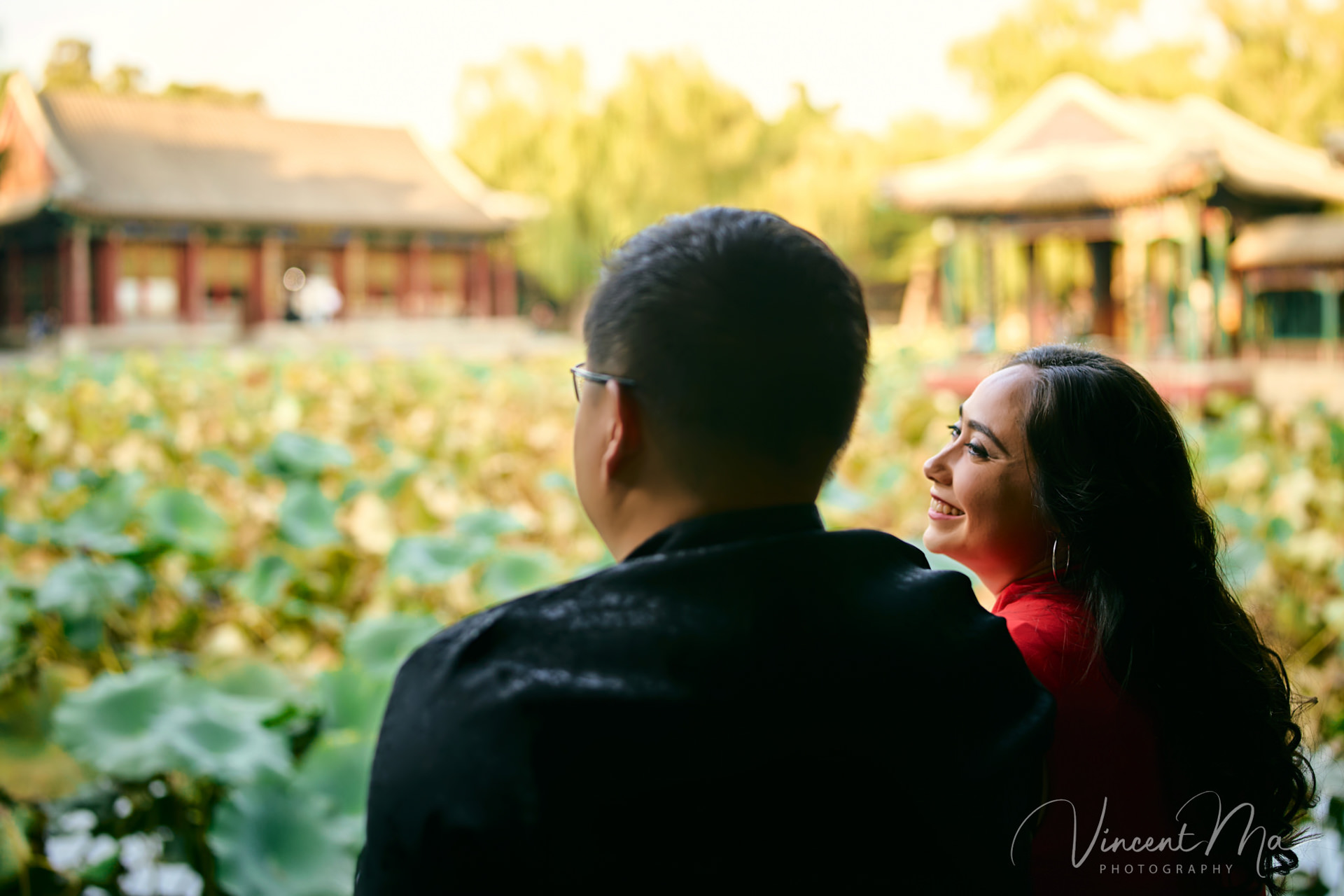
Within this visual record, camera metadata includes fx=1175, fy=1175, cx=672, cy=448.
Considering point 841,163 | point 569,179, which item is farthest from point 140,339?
point 841,163

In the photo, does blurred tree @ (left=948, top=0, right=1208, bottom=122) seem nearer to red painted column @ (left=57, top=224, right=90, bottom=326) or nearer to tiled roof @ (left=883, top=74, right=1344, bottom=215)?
tiled roof @ (left=883, top=74, right=1344, bottom=215)

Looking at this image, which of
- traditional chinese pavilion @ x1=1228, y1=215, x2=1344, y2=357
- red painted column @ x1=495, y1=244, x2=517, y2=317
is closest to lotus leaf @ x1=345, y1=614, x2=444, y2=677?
traditional chinese pavilion @ x1=1228, y1=215, x2=1344, y2=357

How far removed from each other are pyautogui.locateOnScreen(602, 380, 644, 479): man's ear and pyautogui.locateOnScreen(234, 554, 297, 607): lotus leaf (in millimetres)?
2110

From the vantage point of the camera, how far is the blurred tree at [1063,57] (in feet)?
60.3

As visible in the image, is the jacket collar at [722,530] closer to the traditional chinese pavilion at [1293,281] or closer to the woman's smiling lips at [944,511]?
the woman's smiling lips at [944,511]

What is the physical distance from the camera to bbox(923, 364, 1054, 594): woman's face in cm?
92

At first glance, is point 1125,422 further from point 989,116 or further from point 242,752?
point 989,116

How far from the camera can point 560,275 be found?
20734mm

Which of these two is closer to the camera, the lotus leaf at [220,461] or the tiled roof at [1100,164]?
the lotus leaf at [220,461]

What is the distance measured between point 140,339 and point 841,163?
1244 cm

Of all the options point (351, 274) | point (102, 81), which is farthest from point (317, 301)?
point (102, 81)

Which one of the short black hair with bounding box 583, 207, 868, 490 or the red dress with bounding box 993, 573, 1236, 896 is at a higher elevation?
the short black hair with bounding box 583, 207, 868, 490

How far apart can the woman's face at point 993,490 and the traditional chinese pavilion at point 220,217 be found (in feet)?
51.4

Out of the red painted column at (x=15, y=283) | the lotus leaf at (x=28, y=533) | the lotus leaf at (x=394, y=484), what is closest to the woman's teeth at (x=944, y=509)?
the lotus leaf at (x=28, y=533)
